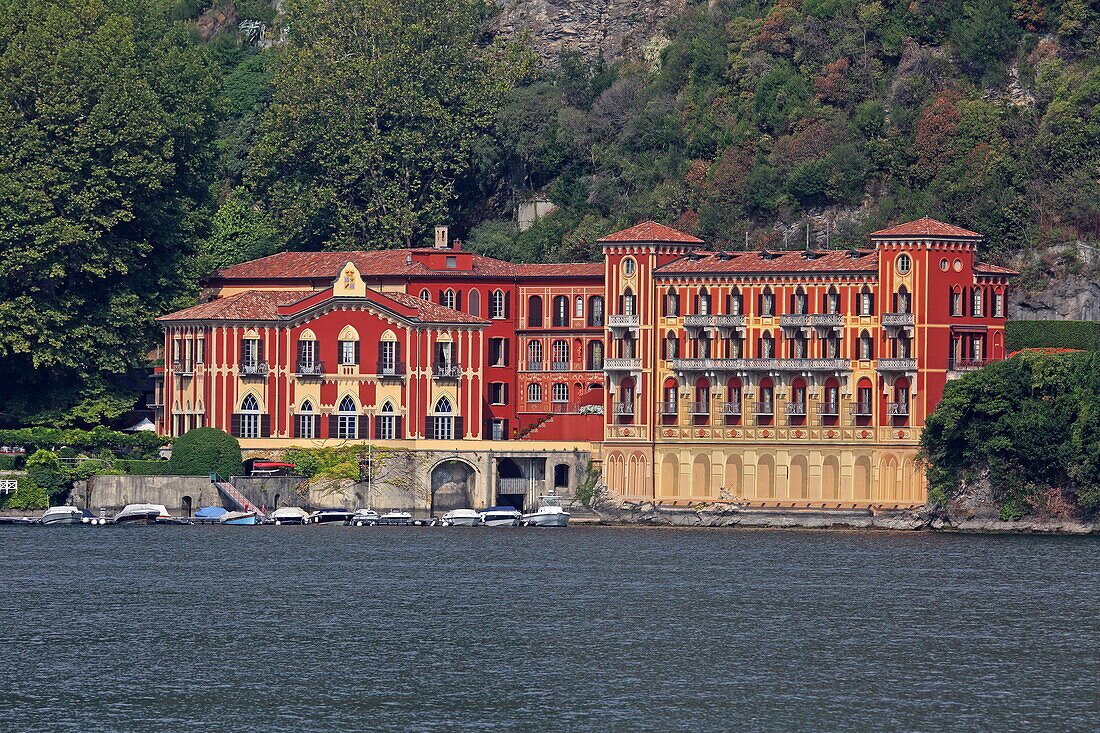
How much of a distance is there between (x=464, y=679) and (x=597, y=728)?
361 inches

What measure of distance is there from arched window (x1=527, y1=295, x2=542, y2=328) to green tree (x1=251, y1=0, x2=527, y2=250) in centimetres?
1928

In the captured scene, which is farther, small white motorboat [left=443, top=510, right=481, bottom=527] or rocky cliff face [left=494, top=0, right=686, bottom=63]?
rocky cliff face [left=494, top=0, right=686, bottom=63]

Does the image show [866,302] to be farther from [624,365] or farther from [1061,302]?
[624,365]

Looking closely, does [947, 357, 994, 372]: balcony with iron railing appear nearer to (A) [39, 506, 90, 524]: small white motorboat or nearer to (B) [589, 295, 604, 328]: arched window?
(B) [589, 295, 604, 328]: arched window

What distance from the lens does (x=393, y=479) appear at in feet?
467

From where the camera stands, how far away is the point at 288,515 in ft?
459

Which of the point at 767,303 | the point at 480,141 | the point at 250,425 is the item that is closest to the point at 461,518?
the point at 250,425

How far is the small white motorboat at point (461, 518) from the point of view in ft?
460

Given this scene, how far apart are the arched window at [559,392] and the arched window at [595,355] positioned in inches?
74.2

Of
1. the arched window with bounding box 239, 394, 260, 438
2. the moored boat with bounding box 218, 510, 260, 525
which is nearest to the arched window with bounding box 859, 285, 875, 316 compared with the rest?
the arched window with bounding box 239, 394, 260, 438

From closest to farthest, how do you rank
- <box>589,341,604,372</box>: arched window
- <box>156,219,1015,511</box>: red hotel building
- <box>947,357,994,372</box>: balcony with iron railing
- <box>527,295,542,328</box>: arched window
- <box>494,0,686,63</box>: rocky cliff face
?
<box>947,357,994,372</box>: balcony with iron railing → <box>156,219,1015,511</box>: red hotel building → <box>589,341,604,372</box>: arched window → <box>527,295,542,328</box>: arched window → <box>494,0,686,63</box>: rocky cliff face

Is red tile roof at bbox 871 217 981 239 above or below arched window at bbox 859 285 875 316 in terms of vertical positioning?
above

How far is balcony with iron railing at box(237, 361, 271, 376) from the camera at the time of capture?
146500 mm

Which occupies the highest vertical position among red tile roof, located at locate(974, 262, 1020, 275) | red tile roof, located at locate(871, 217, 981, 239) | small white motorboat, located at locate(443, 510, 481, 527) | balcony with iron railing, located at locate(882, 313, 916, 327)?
red tile roof, located at locate(871, 217, 981, 239)
